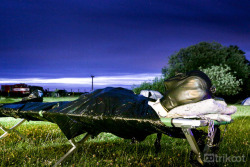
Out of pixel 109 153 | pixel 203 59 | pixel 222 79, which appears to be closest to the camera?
pixel 109 153

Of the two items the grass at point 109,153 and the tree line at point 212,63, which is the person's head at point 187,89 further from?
the tree line at point 212,63

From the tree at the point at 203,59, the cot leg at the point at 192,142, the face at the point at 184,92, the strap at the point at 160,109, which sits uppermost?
the tree at the point at 203,59

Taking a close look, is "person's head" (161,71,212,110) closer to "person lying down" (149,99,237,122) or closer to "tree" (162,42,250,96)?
"person lying down" (149,99,237,122)

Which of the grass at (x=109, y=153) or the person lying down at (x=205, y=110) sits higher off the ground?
A: the person lying down at (x=205, y=110)

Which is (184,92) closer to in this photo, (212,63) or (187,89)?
(187,89)

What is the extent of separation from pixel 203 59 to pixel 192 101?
19989mm

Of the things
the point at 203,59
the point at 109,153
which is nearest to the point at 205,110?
the point at 109,153

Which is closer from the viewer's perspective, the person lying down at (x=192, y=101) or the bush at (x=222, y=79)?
the person lying down at (x=192, y=101)

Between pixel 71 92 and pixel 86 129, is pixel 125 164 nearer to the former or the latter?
pixel 86 129

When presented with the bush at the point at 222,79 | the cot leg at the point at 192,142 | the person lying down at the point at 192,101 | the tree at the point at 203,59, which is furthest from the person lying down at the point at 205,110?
the tree at the point at 203,59

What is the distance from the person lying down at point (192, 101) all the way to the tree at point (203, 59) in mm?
18813

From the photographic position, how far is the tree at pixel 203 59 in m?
20.8

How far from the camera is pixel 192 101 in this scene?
205cm

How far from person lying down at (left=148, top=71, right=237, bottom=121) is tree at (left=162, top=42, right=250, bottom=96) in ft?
61.7
